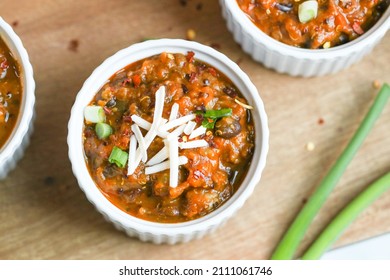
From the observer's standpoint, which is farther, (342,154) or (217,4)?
(217,4)

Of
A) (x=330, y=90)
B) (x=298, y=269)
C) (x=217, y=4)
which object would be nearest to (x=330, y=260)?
(x=298, y=269)

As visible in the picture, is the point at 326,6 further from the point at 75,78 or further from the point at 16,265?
the point at 16,265

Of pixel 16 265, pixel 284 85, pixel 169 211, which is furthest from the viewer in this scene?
pixel 284 85

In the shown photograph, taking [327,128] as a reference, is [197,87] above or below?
above

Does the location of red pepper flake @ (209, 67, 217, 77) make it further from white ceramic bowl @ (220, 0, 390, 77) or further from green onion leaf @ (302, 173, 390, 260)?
green onion leaf @ (302, 173, 390, 260)

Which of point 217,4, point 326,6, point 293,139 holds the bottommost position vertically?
point 293,139

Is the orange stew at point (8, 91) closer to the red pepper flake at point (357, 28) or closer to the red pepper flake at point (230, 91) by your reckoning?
the red pepper flake at point (230, 91)

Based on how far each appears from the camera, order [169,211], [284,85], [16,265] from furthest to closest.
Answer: [284,85] → [16,265] → [169,211]
